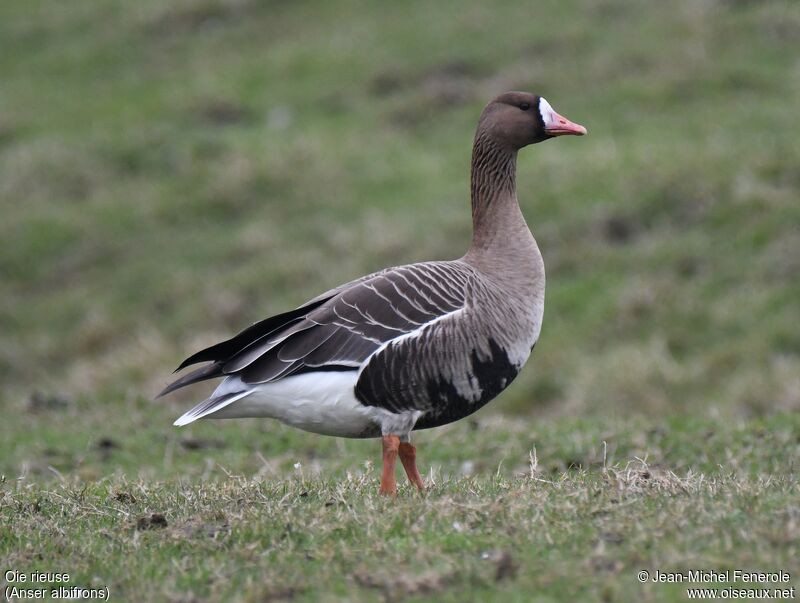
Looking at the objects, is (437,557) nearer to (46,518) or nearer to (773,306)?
(46,518)

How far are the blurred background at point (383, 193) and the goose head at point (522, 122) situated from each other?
3.54 metres

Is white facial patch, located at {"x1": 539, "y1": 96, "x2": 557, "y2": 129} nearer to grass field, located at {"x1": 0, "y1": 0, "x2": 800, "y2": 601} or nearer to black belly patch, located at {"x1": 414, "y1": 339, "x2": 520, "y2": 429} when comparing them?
black belly patch, located at {"x1": 414, "y1": 339, "x2": 520, "y2": 429}

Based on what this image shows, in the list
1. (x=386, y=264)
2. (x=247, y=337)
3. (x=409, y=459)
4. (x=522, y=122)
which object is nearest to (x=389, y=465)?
(x=409, y=459)

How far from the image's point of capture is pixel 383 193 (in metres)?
17.0

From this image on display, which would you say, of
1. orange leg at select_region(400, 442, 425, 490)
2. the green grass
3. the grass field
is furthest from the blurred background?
the green grass

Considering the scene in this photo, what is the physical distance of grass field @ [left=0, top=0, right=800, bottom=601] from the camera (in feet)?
17.3

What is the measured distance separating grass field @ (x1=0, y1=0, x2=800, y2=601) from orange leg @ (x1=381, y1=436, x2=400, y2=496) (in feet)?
0.81

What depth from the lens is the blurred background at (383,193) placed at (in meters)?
12.6

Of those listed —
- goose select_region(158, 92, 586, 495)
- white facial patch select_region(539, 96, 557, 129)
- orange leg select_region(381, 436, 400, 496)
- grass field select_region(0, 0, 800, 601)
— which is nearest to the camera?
grass field select_region(0, 0, 800, 601)

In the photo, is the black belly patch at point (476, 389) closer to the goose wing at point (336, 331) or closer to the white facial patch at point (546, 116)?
the goose wing at point (336, 331)

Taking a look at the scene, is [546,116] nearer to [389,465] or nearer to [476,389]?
[476,389]

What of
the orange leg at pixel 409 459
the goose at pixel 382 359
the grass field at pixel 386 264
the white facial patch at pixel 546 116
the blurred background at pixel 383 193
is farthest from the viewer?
the blurred background at pixel 383 193

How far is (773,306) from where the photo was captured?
42.7 feet

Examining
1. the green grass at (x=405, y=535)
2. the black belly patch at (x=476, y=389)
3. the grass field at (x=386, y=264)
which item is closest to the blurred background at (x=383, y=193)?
the grass field at (x=386, y=264)
